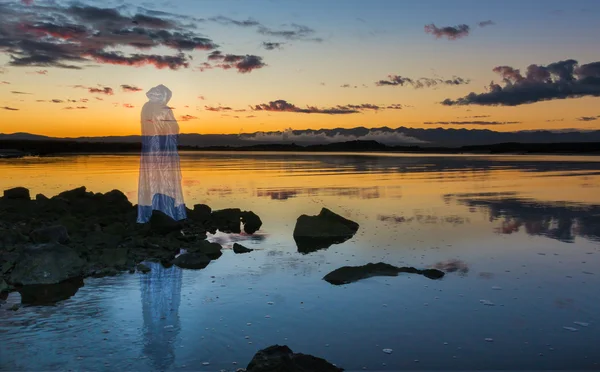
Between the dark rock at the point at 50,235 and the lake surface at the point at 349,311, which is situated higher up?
the dark rock at the point at 50,235

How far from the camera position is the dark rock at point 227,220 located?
1922 cm

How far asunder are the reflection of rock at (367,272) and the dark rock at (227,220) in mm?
7607

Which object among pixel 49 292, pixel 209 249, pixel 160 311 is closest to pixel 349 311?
pixel 160 311

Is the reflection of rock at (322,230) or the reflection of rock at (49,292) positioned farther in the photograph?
the reflection of rock at (322,230)

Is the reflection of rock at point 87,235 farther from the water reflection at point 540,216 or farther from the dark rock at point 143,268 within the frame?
the water reflection at point 540,216

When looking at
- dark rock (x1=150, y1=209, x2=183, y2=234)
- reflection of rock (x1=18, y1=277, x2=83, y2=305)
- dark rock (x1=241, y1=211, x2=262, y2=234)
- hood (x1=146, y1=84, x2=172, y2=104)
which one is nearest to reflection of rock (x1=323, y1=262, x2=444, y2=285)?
reflection of rock (x1=18, y1=277, x2=83, y2=305)

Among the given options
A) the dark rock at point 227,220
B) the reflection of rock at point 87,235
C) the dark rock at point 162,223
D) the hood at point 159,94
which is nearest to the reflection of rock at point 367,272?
the reflection of rock at point 87,235

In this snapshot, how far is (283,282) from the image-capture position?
11398mm

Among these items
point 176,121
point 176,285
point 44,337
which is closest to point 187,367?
point 44,337

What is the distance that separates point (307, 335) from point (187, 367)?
80.8 inches

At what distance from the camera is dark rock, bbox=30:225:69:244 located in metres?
14.0

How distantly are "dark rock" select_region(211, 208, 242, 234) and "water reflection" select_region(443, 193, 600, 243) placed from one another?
372 inches

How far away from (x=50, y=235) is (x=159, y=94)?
5125 mm

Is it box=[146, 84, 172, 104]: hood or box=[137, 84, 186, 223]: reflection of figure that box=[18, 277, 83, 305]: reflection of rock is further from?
box=[146, 84, 172, 104]: hood
